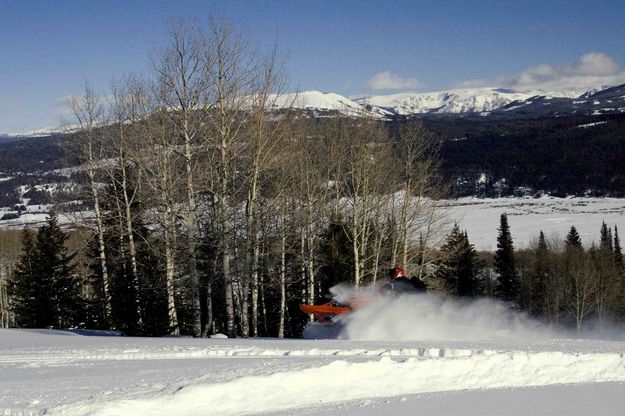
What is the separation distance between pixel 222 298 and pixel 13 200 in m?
115

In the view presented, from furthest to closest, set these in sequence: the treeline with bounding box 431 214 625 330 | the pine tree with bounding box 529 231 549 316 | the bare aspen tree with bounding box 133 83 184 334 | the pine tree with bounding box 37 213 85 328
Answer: the pine tree with bounding box 529 231 549 316, the treeline with bounding box 431 214 625 330, the pine tree with bounding box 37 213 85 328, the bare aspen tree with bounding box 133 83 184 334

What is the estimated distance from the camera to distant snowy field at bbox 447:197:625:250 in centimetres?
9725

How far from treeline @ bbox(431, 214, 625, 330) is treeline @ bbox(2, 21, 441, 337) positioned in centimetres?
1555

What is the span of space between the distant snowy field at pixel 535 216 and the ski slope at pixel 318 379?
66204mm

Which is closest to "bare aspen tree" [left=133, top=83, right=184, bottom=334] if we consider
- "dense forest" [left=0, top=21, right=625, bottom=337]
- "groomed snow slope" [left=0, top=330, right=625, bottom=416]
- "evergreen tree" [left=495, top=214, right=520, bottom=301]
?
"dense forest" [left=0, top=21, right=625, bottom=337]

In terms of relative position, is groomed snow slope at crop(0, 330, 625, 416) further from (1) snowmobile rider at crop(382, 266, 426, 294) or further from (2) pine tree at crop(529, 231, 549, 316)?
(2) pine tree at crop(529, 231, 549, 316)

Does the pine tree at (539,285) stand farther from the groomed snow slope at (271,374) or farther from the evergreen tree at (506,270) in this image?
the groomed snow slope at (271,374)

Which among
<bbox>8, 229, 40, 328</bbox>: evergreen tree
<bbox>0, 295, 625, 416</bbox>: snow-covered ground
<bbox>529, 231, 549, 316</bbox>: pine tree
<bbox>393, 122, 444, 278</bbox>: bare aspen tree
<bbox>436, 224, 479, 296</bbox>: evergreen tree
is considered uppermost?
<bbox>393, 122, 444, 278</bbox>: bare aspen tree

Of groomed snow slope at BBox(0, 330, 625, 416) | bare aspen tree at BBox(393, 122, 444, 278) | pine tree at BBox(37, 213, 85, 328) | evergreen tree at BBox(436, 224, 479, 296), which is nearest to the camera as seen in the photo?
groomed snow slope at BBox(0, 330, 625, 416)

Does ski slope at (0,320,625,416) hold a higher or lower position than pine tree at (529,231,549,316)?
higher

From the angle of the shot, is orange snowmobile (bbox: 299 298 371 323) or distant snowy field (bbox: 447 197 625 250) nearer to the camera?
orange snowmobile (bbox: 299 298 371 323)

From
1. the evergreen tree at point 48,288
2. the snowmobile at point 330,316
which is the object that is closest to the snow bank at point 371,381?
the snowmobile at point 330,316

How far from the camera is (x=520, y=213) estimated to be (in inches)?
5256

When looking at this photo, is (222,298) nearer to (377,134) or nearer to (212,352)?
(377,134)
